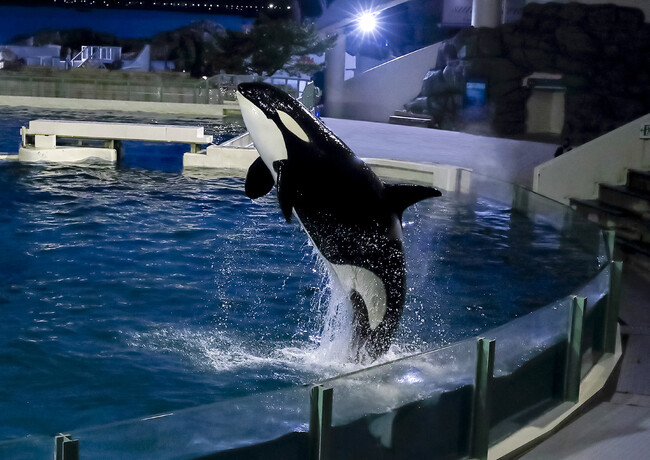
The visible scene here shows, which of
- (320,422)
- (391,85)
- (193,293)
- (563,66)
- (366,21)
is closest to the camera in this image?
(320,422)

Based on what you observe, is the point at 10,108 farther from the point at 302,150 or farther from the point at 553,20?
the point at 302,150

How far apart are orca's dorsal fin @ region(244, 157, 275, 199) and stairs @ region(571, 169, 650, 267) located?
14.6 ft

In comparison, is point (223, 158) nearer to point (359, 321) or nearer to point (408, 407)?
point (359, 321)

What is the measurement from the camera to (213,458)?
2770mm

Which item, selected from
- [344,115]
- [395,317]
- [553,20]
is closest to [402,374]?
[395,317]

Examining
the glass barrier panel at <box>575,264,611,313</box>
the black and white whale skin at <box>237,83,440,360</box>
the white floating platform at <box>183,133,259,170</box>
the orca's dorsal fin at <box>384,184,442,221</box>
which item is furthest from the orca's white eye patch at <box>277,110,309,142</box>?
the white floating platform at <box>183,133,259,170</box>

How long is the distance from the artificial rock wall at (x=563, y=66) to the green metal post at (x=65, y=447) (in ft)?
61.5

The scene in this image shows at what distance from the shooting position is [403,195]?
4.47 metres

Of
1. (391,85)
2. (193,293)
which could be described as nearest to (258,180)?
(193,293)

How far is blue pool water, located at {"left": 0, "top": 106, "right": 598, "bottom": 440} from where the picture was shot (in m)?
5.30

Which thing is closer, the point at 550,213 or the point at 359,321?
the point at 359,321

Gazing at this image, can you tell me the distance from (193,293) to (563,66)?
17.0 meters

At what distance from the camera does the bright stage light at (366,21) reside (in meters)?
32.2

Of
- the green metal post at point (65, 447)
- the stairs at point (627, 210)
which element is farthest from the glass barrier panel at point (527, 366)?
the stairs at point (627, 210)
